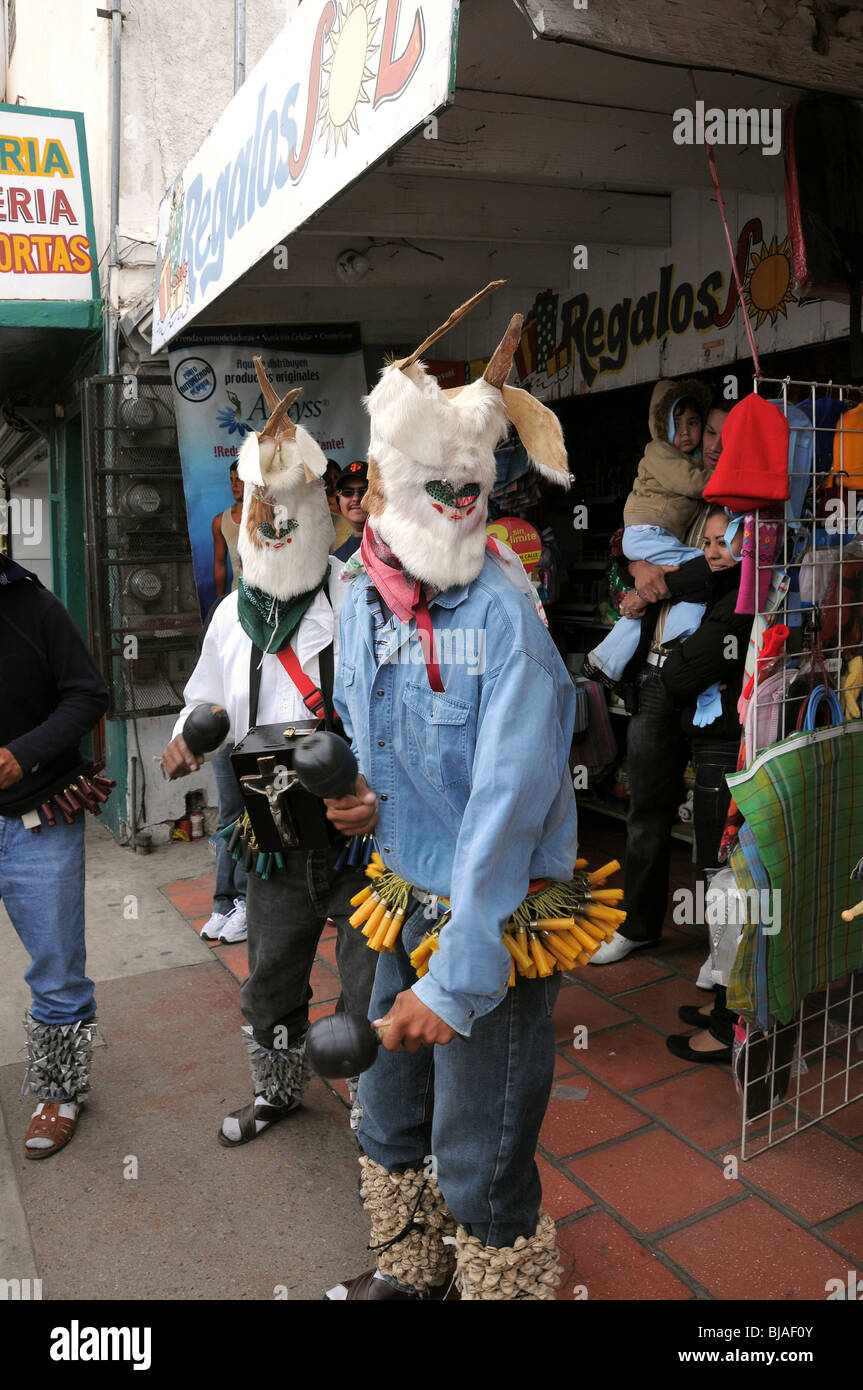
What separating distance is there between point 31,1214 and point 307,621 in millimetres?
1901

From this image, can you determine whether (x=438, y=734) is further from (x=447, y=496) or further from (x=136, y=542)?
(x=136, y=542)

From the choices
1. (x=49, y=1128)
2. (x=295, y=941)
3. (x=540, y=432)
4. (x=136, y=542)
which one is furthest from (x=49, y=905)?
(x=136, y=542)

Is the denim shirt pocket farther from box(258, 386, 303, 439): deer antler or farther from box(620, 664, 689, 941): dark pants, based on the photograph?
box(620, 664, 689, 941): dark pants

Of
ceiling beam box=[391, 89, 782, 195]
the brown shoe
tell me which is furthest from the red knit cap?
the brown shoe

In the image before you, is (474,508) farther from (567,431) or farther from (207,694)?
(567,431)

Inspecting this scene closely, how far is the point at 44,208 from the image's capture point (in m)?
6.23

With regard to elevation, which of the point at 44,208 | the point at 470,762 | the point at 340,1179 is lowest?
the point at 340,1179

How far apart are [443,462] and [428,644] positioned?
0.36 metres

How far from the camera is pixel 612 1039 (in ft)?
12.4

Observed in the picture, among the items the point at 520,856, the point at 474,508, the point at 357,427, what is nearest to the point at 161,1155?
the point at 520,856

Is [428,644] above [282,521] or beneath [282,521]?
beneath

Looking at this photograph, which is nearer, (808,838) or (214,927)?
(808,838)

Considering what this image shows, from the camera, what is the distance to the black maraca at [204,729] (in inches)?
106

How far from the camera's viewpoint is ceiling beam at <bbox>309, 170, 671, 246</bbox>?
3.94m
